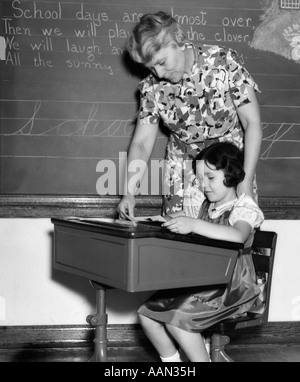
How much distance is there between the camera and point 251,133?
9.07 feet

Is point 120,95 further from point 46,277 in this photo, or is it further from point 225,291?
point 225,291

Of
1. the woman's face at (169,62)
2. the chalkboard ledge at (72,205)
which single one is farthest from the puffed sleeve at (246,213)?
the chalkboard ledge at (72,205)

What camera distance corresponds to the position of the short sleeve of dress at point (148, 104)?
2.91 m

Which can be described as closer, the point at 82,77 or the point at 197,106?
the point at 197,106

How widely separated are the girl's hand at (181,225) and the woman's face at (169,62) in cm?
67

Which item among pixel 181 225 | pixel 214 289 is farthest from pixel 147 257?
pixel 214 289

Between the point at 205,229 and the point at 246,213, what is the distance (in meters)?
0.23

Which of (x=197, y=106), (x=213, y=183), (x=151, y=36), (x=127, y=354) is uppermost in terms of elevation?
(x=151, y=36)

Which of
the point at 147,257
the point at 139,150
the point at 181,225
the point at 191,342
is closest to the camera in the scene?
the point at 147,257

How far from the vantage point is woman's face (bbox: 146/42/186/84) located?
260 cm

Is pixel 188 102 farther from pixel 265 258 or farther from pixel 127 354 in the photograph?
pixel 127 354

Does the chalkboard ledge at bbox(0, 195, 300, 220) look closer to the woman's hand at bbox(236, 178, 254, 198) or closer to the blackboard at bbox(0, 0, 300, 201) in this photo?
the blackboard at bbox(0, 0, 300, 201)

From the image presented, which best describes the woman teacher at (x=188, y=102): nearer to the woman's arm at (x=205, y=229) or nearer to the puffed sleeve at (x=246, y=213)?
the puffed sleeve at (x=246, y=213)

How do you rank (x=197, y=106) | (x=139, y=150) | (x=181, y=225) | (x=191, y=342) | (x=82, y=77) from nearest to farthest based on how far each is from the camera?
1. (x=181, y=225)
2. (x=191, y=342)
3. (x=197, y=106)
4. (x=139, y=150)
5. (x=82, y=77)
